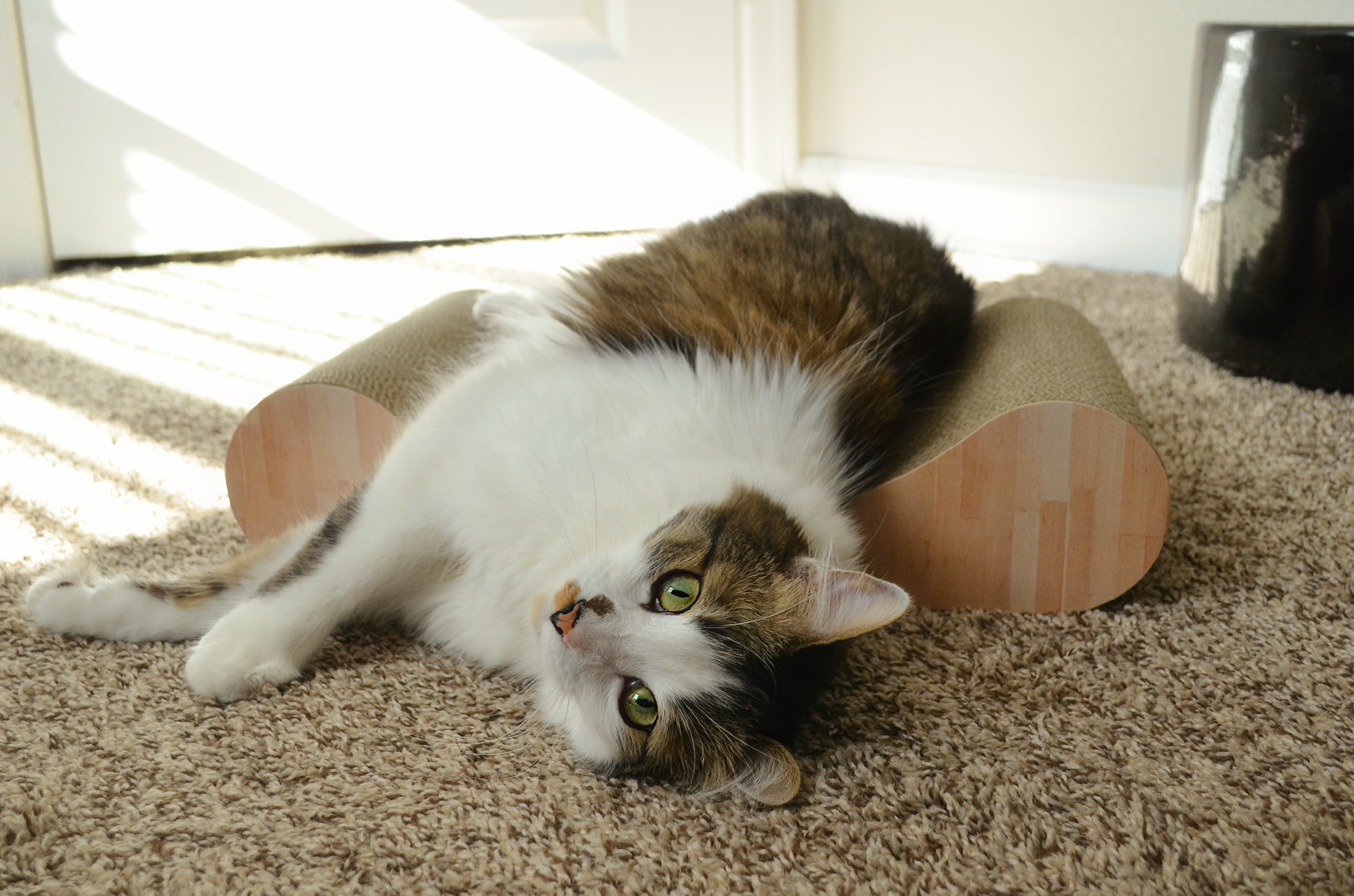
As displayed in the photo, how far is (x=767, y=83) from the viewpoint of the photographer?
3295 millimetres

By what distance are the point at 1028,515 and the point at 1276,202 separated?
109 cm

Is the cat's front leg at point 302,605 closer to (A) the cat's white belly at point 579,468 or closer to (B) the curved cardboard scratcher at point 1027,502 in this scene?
(A) the cat's white belly at point 579,468

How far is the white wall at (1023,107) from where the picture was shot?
264cm

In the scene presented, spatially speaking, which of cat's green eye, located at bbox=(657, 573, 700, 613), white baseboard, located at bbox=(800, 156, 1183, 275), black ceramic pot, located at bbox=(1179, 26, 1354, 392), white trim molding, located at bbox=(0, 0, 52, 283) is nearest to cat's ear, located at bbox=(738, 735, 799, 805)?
cat's green eye, located at bbox=(657, 573, 700, 613)

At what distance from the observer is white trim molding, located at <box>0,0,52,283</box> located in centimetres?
263

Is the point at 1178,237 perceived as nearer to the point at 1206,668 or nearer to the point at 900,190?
the point at 900,190

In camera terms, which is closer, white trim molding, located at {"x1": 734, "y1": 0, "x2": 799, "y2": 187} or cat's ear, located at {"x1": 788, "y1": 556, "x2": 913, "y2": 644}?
cat's ear, located at {"x1": 788, "y1": 556, "x2": 913, "y2": 644}

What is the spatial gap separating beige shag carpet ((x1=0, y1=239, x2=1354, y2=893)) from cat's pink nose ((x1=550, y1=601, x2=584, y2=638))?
15 cm

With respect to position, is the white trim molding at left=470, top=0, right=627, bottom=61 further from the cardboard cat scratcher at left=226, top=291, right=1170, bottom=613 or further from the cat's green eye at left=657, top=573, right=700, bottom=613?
the cat's green eye at left=657, top=573, right=700, bottom=613

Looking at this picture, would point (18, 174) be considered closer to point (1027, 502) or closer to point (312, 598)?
point (312, 598)

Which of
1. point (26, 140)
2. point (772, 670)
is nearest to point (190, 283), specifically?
point (26, 140)

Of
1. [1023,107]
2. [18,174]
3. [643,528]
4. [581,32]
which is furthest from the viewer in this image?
[581,32]

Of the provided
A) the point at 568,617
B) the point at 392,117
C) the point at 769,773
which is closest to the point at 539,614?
the point at 568,617

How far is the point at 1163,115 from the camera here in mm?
2654
